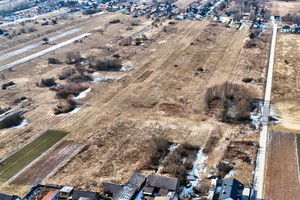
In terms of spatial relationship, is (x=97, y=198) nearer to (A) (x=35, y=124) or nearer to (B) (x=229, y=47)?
(A) (x=35, y=124)

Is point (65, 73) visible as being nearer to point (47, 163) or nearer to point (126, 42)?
point (126, 42)

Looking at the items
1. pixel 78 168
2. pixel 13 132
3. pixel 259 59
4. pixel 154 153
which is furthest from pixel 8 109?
pixel 259 59

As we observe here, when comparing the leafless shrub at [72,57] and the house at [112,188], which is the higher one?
the leafless shrub at [72,57]

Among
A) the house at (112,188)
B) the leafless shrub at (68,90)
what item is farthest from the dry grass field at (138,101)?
the house at (112,188)

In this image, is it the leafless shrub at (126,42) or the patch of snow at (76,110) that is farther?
the leafless shrub at (126,42)

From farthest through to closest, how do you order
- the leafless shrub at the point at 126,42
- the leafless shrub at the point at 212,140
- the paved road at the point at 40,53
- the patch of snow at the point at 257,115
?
the leafless shrub at the point at 126,42 < the paved road at the point at 40,53 < the patch of snow at the point at 257,115 < the leafless shrub at the point at 212,140

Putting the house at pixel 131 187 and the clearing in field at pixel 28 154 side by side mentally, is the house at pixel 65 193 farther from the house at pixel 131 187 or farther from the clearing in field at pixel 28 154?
the clearing in field at pixel 28 154

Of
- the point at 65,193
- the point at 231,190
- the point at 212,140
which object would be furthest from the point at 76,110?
the point at 231,190
